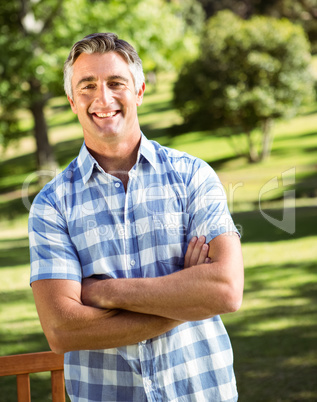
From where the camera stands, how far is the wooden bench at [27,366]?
2.35 m

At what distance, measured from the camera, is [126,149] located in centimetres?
206

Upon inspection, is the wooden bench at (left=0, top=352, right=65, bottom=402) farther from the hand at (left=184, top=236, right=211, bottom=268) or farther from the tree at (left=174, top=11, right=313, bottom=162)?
the tree at (left=174, top=11, right=313, bottom=162)

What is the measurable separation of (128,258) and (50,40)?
48.3 ft

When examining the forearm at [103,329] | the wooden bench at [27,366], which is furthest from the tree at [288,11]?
the forearm at [103,329]

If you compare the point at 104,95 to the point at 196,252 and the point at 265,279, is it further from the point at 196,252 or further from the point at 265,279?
the point at 265,279

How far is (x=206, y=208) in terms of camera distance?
6.48 ft

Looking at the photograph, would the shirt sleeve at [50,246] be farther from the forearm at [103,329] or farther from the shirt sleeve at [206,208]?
the shirt sleeve at [206,208]

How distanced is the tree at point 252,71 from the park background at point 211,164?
95cm

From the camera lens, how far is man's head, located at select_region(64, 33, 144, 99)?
1.96m

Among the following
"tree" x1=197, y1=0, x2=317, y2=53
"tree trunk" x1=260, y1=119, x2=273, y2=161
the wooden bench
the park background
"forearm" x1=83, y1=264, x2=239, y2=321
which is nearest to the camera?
"forearm" x1=83, y1=264, x2=239, y2=321

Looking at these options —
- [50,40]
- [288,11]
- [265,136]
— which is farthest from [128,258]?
[288,11]

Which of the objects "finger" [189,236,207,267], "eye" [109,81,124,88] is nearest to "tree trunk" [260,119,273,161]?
"eye" [109,81,124,88]

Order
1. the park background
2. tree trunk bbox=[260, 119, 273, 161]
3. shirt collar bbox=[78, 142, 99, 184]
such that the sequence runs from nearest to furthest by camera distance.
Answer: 1. shirt collar bbox=[78, 142, 99, 184]
2. the park background
3. tree trunk bbox=[260, 119, 273, 161]

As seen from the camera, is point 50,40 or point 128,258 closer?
point 128,258
